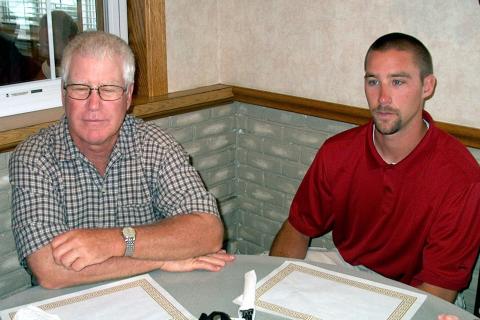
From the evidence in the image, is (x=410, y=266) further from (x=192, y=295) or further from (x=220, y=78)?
(x=220, y=78)

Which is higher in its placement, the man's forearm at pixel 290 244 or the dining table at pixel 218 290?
the dining table at pixel 218 290

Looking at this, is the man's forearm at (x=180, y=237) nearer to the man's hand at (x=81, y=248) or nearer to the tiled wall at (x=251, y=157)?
the man's hand at (x=81, y=248)

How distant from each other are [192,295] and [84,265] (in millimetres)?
270

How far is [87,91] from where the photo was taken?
168 centimetres

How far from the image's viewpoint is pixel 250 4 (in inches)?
107

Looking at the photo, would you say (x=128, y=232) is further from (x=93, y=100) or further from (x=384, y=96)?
(x=384, y=96)

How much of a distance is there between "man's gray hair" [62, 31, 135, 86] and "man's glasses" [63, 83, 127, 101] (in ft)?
0.10

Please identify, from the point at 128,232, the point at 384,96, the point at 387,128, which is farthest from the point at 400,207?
the point at 128,232

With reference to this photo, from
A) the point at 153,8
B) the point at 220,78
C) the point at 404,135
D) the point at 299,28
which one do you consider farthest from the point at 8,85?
the point at 404,135

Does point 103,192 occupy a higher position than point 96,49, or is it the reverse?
Answer: point 96,49

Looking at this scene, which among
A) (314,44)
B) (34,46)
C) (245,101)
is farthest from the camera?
(245,101)

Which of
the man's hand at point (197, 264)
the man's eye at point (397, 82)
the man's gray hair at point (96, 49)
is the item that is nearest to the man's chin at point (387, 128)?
the man's eye at point (397, 82)

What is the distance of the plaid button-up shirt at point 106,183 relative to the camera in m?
1.60

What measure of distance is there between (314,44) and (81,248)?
152cm
